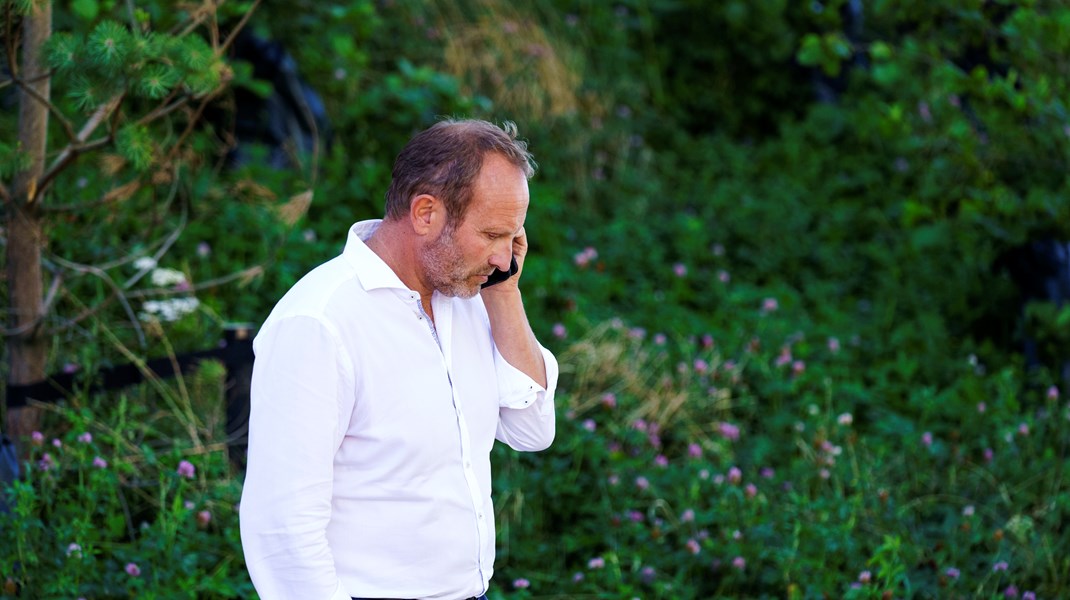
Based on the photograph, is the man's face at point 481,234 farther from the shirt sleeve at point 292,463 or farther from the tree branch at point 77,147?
the tree branch at point 77,147

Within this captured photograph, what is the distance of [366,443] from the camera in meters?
2.13

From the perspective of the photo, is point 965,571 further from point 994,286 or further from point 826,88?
point 826,88

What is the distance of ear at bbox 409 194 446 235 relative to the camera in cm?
218

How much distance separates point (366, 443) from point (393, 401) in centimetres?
9

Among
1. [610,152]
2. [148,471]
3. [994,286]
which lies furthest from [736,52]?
[148,471]

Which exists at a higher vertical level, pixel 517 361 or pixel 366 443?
pixel 366 443

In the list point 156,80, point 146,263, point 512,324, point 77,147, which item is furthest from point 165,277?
point 512,324

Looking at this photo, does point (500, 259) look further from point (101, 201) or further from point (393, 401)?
point (101, 201)

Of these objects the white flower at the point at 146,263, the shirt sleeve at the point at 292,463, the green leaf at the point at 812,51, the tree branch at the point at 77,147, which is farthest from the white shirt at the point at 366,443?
the green leaf at the point at 812,51

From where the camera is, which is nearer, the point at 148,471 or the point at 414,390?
the point at 414,390

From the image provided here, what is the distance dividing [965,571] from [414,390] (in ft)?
8.17

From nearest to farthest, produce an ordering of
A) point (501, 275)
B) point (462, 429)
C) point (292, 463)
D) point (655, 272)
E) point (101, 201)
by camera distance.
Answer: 1. point (292, 463)
2. point (462, 429)
3. point (501, 275)
4. point (101, 201)
5. point (655, 272)

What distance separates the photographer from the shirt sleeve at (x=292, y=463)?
1.98m

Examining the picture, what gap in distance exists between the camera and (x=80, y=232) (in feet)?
14.8
